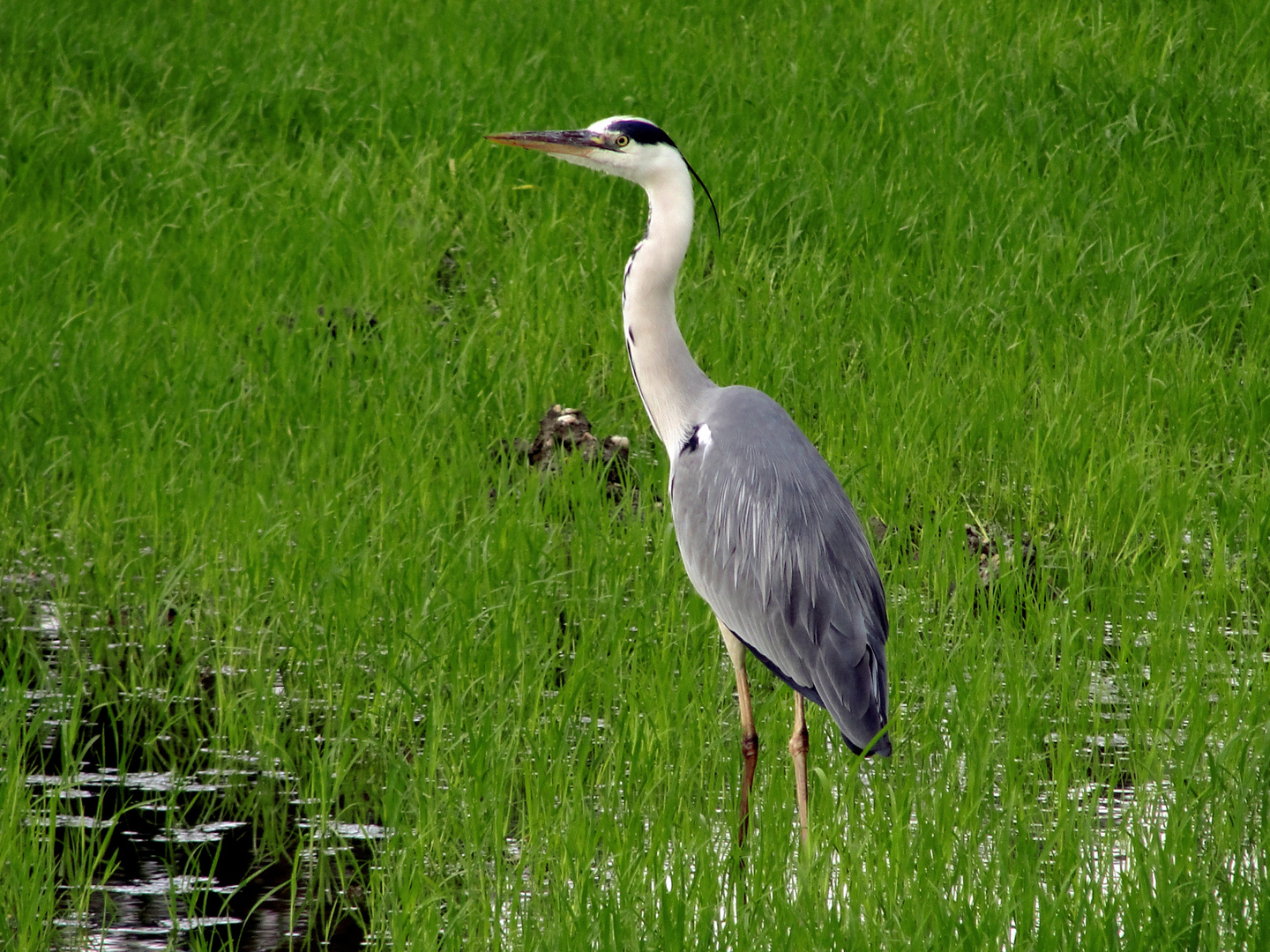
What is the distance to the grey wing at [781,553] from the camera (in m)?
3.67

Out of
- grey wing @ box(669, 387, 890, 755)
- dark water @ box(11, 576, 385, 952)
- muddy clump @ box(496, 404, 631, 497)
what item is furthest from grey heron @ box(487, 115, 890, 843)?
muddy clump @ box(496, 404, 631, 497)

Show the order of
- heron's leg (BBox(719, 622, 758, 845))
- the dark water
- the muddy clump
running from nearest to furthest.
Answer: the dark water
heron's leg (BBox(719, 622, 758, 845))
the muddy clump

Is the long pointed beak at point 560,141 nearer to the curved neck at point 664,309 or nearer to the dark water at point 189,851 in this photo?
the curved neck at point 664,309

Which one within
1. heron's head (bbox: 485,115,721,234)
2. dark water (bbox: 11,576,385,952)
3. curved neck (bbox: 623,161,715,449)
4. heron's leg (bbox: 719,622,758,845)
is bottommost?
dark water (bbox: 11,576,385,952)

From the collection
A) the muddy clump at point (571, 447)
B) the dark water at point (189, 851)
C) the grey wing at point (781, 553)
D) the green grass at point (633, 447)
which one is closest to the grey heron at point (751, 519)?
the grey wing at point (781, 553)

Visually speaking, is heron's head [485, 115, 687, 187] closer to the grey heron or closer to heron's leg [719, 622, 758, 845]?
the grey heron

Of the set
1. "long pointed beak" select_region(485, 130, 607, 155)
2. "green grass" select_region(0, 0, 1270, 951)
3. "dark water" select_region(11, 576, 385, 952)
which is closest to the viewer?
"dark water" select_region(11, 576, 385, 952)

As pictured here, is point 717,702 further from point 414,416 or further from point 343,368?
point 343,368

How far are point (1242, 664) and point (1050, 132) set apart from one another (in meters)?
4.46

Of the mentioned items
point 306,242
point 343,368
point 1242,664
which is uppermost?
point 306,242

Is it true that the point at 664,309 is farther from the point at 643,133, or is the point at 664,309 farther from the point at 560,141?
the point at 560,141

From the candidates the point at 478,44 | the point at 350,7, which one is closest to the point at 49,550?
the point at 478,44

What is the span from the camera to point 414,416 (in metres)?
5.67

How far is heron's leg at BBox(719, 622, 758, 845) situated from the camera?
11.8 ft
